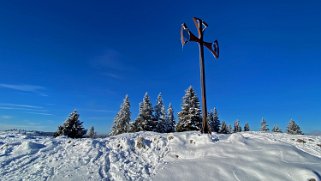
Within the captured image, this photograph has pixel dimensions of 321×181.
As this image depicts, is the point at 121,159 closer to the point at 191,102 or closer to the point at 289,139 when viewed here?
A: the point at 289,139

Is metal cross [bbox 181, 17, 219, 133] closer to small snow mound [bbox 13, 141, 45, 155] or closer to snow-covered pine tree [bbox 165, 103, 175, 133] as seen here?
small snow mound [bbox 13, 141, 45, 155]

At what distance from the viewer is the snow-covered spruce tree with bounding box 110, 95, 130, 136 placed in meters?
38.2

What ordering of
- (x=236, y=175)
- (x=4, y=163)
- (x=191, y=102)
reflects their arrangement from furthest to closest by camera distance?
(x=191, y=102)
(x=4, y=163)
(x=236, y=175)

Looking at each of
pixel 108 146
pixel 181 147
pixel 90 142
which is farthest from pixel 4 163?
pixel 181 147

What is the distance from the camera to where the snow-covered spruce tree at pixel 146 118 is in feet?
110

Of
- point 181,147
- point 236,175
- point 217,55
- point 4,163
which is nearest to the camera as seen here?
point 236,175

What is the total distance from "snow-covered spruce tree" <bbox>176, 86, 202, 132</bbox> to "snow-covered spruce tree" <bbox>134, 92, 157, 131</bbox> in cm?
523

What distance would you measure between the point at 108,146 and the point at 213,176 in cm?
505

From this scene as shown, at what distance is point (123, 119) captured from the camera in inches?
1518

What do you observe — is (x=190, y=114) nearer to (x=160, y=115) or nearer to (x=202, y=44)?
(x=160, y=115)

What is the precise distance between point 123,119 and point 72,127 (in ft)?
33.7

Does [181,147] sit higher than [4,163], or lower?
higher

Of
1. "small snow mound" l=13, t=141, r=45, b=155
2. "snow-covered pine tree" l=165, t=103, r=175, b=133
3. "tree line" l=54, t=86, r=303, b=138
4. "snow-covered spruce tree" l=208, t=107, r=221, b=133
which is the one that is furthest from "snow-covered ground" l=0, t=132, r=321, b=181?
"snow-covered spruce tree" l=208, t=107, r=221, b=133

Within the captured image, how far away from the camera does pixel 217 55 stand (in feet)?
41.6
